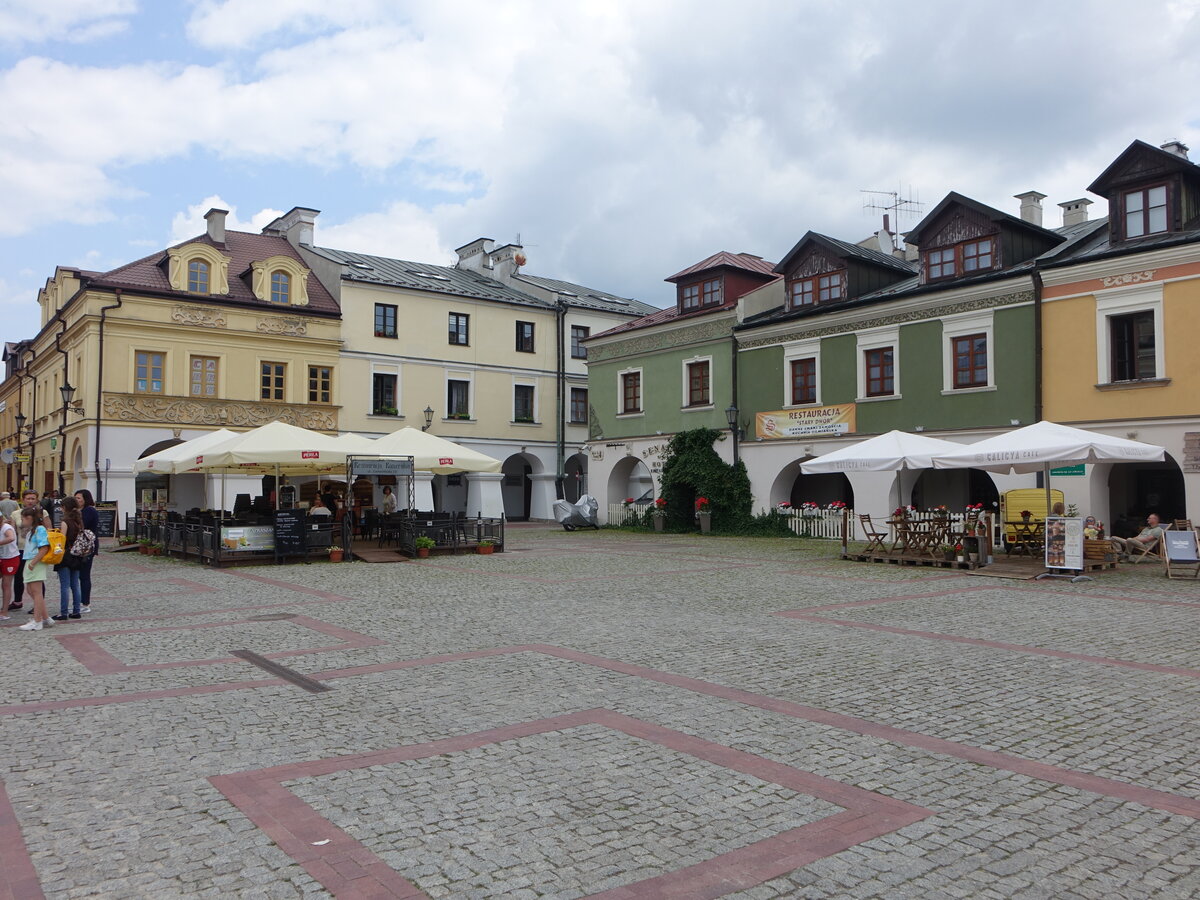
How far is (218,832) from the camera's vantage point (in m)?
4.44

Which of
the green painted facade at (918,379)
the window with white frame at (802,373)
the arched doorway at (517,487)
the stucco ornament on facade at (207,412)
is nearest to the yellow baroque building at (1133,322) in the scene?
the green painted facade at (918,379)

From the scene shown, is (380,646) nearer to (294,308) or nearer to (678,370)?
(678,370)

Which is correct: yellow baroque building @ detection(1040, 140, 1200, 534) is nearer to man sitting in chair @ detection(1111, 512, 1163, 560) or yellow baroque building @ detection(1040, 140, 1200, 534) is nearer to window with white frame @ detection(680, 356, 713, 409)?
man sitting in chair @ detection(1111, 512, 1163, 560)

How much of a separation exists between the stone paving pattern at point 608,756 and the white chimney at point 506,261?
108ft

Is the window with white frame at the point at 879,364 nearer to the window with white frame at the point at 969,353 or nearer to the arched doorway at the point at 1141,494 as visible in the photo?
the window with white frame at the point at 969,353

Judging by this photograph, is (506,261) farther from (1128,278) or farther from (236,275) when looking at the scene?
(1128,278)

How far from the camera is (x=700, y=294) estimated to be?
103 feet

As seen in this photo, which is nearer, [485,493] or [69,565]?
[69,565]

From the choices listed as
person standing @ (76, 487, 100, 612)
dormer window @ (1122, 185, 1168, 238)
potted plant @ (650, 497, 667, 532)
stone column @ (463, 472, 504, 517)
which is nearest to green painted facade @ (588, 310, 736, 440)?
potted plant @ (650, 497, 667, 532)

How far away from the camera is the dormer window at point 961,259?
927 inches

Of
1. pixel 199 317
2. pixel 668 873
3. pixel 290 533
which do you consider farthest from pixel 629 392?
pixel 668 873

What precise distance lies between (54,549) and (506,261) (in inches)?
1333

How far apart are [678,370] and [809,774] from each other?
2666 cm

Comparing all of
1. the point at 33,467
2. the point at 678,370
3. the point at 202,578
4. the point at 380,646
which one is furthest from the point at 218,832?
the point at 33,467
